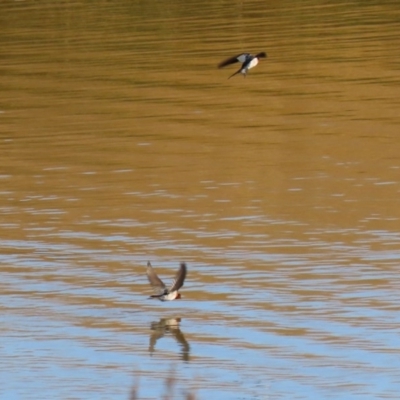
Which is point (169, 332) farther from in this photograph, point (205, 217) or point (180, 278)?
point (205, 217)

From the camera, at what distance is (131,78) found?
64.9ft

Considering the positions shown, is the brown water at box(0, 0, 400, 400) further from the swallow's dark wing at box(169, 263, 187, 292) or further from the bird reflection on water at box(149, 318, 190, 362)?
the swallow's dark wing at box(169, 263, 187, 292)

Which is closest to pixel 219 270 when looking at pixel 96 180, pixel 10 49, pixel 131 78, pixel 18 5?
pixel 96 180

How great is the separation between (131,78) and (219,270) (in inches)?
391

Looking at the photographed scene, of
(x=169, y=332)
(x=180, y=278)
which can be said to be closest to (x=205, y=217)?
(x=169, y=332)

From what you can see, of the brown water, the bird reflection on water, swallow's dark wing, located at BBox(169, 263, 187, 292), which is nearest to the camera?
the brown water

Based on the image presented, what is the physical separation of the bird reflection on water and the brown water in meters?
0.02

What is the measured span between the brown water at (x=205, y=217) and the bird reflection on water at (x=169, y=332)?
0.05 feet

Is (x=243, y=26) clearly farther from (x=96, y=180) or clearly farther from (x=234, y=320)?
(x=234, y=320)

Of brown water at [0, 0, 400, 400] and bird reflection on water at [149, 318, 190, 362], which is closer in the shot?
brown water at [0, 0, 400, 400]

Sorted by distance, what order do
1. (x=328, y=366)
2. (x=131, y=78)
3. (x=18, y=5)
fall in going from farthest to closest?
1. (x=18, y=5)
2. (x=131, y=78)
3. (x=328, y=366)

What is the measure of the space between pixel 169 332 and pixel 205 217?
314 centimetres

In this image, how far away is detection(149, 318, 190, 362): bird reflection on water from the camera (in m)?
8.45

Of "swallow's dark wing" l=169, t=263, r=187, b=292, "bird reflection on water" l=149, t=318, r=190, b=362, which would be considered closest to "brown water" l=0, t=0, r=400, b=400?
"bird reflection on water" l=149, t=318, r=190, b=362
